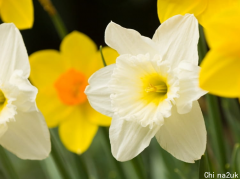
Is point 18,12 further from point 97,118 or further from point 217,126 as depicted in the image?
point 217,126

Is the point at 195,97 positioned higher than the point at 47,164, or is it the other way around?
the point at 195,97

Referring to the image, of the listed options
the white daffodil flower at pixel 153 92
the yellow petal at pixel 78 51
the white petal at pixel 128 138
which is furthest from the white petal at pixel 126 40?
the yellow petal at pixel 78 51

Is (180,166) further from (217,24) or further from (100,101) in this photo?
(217,24)

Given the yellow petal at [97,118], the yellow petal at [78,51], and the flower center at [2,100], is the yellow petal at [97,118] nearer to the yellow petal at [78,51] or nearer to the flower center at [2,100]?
the yellow petal at [78,51]

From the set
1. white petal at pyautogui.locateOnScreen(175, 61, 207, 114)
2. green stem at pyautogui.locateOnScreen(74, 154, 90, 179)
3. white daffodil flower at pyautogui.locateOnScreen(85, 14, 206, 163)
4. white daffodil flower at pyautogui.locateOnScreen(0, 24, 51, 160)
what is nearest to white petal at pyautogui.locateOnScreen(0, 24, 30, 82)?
white daffodil flower at pyautogui.locateOnScreen(0, 24, 51, 160)

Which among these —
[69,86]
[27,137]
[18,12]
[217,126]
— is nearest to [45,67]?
[69,86]

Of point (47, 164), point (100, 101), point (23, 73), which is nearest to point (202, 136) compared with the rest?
point (100, 101)

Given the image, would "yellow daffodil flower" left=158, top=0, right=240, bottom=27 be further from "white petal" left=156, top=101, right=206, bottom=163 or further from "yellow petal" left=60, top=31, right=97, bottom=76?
"yellow petal" left=60, top=31, right=97, bottom=76
